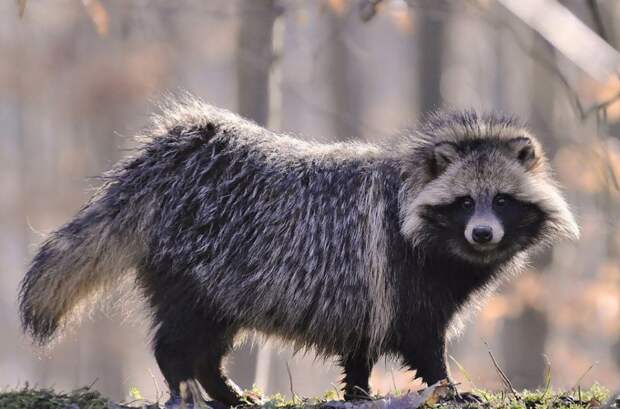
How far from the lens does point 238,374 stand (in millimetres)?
12172

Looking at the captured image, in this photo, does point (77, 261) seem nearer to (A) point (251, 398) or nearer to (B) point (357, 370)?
(A) point (251, 398)

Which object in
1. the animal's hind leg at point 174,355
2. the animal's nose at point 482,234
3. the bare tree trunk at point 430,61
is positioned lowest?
the animal's hind leg at point 174,355

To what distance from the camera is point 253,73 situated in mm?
11867

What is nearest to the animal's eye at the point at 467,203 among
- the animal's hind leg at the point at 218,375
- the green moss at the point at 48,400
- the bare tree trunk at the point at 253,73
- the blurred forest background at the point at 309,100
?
the blurred forest background at the point at 309,100

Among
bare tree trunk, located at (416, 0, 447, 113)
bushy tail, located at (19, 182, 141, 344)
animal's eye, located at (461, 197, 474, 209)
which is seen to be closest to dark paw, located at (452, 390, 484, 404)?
animal's eye, located at (461, 197, 474, 209)

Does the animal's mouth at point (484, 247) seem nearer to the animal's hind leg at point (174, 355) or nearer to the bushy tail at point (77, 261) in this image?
the animal's hind leg at point (174, 355)

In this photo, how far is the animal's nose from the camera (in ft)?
20.4

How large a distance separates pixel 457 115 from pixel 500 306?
701cm

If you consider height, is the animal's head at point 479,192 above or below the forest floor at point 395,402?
above

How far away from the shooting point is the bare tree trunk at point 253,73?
1071 cm

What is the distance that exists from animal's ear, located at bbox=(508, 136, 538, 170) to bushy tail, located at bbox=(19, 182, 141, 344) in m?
2.39

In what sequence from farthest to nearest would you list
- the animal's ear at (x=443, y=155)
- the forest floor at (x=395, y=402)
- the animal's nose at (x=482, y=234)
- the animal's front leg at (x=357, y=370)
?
the animal's front leg at (x=357, y=370)
the animal's ear at (x=443, y=155)
the animal's nose at (x=482, y=234)
the forest floor at (x=395, y=402)

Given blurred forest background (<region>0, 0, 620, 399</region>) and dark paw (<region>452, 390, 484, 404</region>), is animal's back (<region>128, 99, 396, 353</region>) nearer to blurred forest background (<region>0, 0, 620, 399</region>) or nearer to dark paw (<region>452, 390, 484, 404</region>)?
A: blurred forest background (<region>0, 0, 620, 399</region>)

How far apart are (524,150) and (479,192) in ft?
1.53
